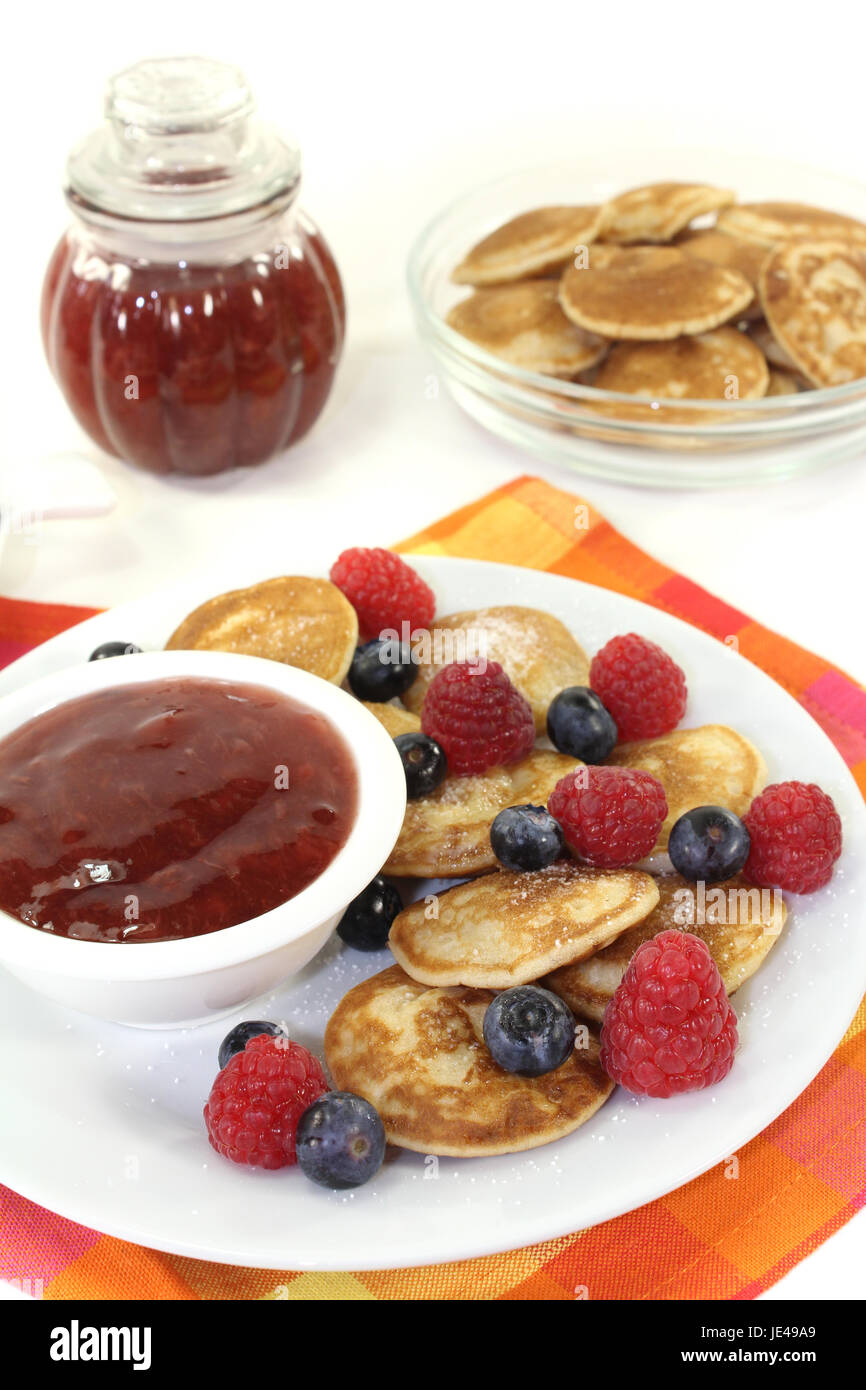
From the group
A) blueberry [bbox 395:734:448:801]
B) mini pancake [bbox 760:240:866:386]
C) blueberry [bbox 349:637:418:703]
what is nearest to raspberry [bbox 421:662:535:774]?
blueberry [bbox 395:734:448:801]

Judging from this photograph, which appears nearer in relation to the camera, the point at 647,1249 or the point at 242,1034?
the point at 647,1249

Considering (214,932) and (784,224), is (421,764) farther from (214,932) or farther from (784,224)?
(784,224)

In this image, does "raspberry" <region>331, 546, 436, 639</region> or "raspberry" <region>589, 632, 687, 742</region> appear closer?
"raspberry" <region>589, 632, 687, 742</region>

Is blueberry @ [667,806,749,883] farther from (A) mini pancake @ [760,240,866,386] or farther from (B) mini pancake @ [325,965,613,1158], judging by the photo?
(A) mini pancake @ [760,240,866,386]

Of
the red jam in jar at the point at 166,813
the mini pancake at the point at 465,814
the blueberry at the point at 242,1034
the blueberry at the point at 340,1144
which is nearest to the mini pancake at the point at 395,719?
the mini pancake at the point at 465,814

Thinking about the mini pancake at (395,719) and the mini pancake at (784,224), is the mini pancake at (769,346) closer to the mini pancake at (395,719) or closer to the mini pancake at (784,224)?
the mini pancake at (784,224)

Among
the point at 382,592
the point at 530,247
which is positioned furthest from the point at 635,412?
the point at 382,592
